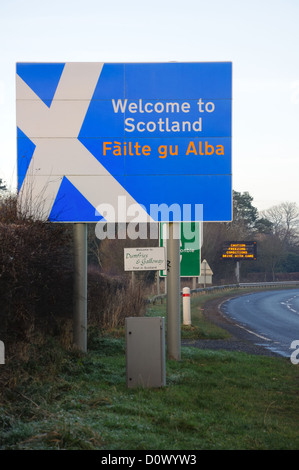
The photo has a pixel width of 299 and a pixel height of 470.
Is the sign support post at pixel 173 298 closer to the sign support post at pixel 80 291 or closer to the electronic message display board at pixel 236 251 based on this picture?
the sign support post at pixel 80 291

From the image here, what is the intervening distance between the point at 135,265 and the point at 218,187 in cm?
200

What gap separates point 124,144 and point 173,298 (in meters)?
2.86

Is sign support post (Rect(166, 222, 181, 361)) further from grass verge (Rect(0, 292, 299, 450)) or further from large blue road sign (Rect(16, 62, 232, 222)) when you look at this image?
large blue road sign (Rect(16, 62, 232, 222))

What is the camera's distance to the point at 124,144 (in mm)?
12156

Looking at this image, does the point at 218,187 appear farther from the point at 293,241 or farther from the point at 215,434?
the point at 293,241

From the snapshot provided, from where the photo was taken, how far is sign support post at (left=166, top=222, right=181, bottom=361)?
40.5 feet

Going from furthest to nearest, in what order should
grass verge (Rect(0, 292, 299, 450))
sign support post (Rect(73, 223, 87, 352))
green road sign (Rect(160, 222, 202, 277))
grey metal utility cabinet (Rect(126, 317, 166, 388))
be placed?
green road sign (Rect(160, 222, 202, 277)), sign support post (Rect(73, 223, 87, 352)), grey metal utility cabinet (Rect(126, 317, 166, 388)), grass verge (Rect(0, 292, 299, 450))

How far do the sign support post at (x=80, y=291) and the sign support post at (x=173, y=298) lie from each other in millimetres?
1505

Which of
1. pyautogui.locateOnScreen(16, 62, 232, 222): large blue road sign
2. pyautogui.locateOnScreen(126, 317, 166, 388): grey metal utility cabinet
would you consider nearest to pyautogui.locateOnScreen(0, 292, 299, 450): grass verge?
Answer: pyautogui.locateOnScreen(126, 317, 166, 388): grey metal utility cabinet

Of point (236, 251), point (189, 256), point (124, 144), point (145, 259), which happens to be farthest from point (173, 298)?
point (236, 251)

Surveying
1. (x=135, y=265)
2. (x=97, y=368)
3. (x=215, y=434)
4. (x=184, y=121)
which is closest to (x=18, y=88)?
(x=184, y=121)

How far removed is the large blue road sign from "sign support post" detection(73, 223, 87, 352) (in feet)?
1.48

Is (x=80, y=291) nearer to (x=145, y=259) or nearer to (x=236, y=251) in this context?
(x=145, y=259)

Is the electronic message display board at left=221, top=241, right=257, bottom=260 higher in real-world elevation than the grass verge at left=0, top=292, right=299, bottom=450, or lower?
higher
